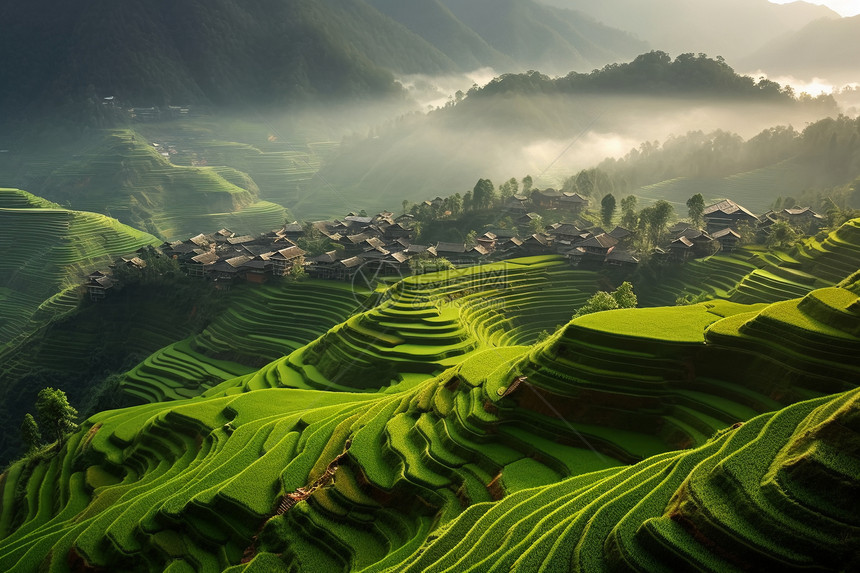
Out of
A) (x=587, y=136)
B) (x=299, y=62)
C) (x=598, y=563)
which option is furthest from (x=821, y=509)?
(x=299, y=62)

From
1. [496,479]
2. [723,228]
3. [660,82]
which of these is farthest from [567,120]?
[496,479]

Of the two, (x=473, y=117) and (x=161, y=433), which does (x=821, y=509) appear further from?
(x=473, y=117)

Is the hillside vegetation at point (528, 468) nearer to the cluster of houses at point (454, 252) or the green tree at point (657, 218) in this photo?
the cluster of houses at point (454, 252)

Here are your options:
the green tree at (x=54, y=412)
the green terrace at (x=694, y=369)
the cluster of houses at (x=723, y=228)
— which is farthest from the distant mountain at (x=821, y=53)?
the green tree at (x=54, y=412)

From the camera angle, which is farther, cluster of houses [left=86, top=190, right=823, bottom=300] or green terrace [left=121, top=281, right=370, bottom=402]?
cluster of houses [left=86, top=190, right=823, bottom=300]

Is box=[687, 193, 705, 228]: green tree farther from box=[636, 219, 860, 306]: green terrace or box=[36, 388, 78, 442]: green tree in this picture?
box=[36, 388, 78, 442]: green tree

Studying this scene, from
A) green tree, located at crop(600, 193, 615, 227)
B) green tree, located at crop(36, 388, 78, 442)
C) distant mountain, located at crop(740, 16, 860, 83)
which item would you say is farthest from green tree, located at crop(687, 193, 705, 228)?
distant mountain, located at crop(740, 16, 860, 83)
